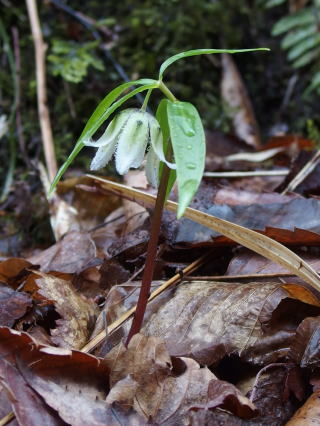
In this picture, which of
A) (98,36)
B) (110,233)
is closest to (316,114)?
(98,36)

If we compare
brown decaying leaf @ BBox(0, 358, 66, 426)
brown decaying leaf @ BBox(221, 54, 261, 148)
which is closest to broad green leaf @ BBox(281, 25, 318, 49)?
brown decaying leaf @ BBox(221, 54, 261, 148)

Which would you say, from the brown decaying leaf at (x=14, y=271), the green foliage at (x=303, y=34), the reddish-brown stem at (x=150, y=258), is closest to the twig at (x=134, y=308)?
the reddish-brown stem at (x=150, y=258)

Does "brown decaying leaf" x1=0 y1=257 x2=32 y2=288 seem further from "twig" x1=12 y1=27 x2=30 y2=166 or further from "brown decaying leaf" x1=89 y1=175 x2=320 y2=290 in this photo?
"twig" x1=12 y1=27 x2=30 y2=166

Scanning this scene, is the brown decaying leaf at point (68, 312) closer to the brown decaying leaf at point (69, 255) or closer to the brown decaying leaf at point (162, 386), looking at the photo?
the brown decaying leaf at point (162, 386)

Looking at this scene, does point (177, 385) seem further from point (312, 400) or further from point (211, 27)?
point (211, 27)

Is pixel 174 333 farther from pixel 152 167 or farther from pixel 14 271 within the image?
pixel 14 271

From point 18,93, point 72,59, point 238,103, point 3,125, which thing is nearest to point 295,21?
point 238,103
